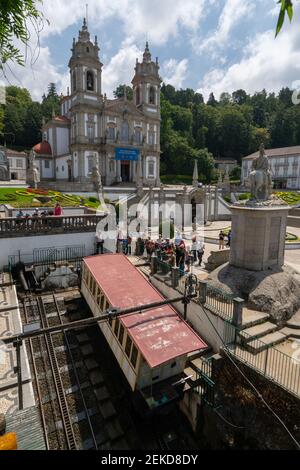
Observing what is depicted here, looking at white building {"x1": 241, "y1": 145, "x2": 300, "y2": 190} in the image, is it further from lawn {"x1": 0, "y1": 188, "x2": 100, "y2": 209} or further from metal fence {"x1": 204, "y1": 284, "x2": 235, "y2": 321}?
metal fence {"x1": 204, "y1": 284, "x2": 235, "y2": 321}

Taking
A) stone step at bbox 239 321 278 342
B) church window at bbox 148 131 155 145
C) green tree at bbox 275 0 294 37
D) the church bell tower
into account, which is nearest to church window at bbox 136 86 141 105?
church window at bbox 148 131 155 145

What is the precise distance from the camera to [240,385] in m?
7.58

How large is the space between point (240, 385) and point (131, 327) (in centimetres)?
336

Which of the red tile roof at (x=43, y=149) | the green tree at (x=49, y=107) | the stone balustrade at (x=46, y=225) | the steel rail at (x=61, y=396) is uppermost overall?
the green tree at (x=49, y=107)

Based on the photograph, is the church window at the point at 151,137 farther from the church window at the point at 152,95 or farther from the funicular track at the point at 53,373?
the funicular track at the point at 53,373

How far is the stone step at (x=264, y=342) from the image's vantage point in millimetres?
7914

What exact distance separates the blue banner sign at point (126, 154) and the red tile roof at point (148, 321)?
35.8 metres

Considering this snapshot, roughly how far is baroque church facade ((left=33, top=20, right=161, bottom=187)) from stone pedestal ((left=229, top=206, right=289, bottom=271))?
30.7 metres

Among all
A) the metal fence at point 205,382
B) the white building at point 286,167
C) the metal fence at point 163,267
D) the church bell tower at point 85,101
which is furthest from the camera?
the white building at point 286,167

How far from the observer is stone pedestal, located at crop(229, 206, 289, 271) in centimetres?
1002

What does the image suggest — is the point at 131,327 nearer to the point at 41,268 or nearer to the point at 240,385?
the point at 240,385

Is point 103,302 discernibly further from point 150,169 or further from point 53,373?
point 150,169

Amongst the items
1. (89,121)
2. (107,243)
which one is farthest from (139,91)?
(107,243)

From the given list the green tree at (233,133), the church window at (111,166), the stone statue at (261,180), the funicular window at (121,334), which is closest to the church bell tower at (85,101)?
the church window at (111,166)
